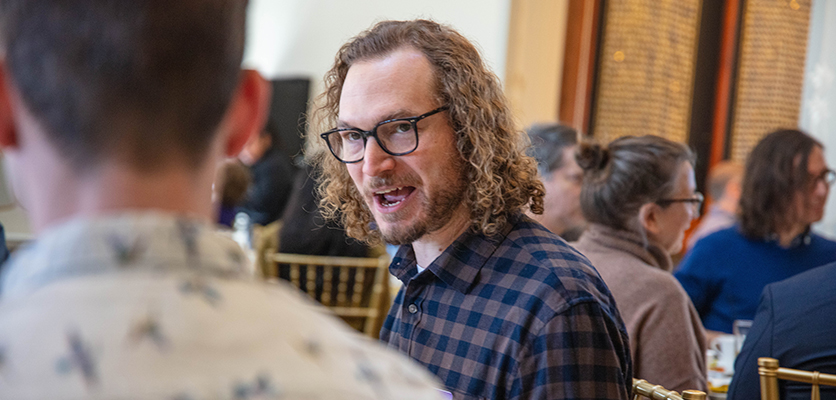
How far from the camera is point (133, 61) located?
47 cm

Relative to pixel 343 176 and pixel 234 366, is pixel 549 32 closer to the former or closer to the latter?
pixel 343 176

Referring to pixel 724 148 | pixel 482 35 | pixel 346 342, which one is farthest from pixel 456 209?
pixel 724 148

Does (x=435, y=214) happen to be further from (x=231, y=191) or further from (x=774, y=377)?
(x=231, y=191)

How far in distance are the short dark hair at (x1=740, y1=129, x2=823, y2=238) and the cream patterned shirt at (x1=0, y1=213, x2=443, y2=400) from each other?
2556 millimetres

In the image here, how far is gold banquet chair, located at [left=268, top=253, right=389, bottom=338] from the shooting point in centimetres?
309

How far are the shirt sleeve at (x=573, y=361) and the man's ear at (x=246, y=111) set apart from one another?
0.63 metres

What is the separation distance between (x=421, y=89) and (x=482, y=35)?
3910mm

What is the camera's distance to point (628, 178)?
1948mm

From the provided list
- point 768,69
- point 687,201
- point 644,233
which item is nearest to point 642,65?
point 768,69

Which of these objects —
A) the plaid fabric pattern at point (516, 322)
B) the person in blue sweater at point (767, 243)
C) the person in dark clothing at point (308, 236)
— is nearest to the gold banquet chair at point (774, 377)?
the plaid fabric pattern at point (516, 322)

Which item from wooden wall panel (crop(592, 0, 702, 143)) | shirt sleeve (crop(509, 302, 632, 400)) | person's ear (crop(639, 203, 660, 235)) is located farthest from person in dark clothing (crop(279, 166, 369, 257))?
wooden wall panel (crop(592, 0, 702, 143))

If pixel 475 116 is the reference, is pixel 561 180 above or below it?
below

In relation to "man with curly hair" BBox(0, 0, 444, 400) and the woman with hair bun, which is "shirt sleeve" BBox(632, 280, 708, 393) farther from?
"man with curly hair" BBox(0, 0, 444, 400)

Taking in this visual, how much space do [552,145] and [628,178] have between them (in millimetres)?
697
